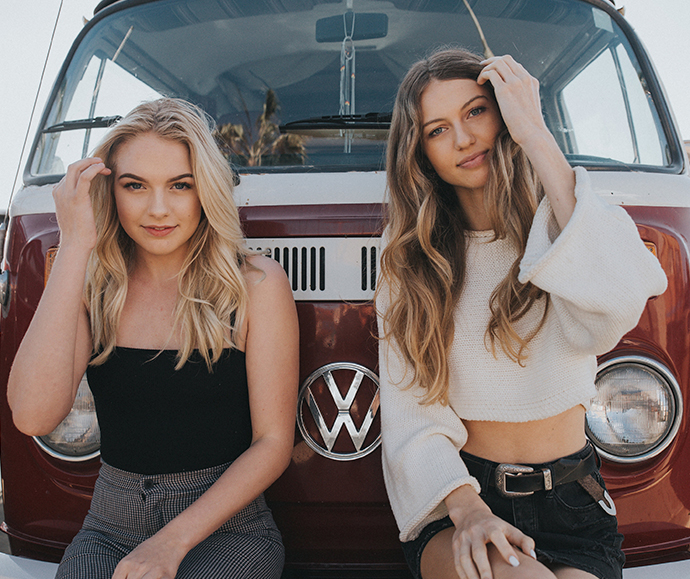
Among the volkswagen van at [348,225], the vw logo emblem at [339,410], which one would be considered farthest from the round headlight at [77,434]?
the vw logo emblem at [339,410]

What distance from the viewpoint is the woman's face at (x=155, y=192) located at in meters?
1.65

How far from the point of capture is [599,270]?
4.51 feet

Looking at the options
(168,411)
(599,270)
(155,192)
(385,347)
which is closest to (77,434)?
(168,411)

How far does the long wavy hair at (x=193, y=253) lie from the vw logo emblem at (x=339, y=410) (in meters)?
0.27

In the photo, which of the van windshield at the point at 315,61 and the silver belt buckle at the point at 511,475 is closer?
the silver belt buckle at the point at 511,475

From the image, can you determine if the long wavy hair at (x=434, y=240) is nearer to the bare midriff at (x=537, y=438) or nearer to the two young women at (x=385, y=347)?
the two young women at (x=385, y=347)

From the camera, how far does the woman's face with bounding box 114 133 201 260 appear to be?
1652 mm

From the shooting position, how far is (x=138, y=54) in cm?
246

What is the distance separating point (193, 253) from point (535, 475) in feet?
3.55

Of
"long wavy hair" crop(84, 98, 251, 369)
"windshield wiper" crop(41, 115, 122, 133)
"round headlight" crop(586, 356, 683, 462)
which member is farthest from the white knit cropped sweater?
"windshield wiper" crop(41, 115, 122, 133)

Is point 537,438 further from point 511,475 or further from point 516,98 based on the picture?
point 516,98

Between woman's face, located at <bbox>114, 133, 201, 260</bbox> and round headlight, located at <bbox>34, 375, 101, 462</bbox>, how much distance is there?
0.51 m

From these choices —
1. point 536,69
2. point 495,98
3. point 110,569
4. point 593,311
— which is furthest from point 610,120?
point 110,569

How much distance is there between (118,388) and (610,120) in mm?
1943
